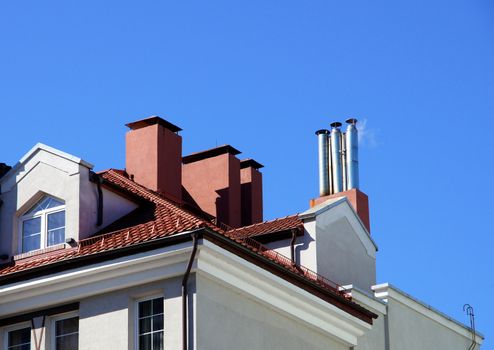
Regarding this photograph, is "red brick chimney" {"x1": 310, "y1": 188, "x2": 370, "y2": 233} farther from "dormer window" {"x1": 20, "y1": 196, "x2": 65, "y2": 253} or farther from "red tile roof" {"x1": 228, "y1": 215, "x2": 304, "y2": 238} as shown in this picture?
"dormer window" {"x1": 20, "y1": 196, "x2": 65, "y2": 253}

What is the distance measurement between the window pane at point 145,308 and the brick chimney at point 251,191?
44.6 ft

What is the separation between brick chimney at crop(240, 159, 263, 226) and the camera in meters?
41.8

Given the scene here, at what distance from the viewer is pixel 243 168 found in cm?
4281

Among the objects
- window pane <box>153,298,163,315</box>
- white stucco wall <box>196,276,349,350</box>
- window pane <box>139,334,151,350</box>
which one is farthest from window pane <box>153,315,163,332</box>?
white stucco wall <box>196,276,349,350</box>

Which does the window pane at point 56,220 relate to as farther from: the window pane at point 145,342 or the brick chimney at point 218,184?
the brick chimney at point 218,184

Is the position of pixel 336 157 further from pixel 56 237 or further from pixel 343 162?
pixel 56 237

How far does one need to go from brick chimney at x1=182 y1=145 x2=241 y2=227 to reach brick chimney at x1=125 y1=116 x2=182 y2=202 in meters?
2.77

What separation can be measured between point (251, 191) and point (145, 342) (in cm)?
1477

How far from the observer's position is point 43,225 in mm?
31203

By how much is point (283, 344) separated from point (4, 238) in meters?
6.74

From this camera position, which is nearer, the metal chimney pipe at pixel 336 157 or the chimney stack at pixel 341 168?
the chimney stack at pixel 341 168

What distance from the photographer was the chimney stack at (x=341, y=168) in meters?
41.5

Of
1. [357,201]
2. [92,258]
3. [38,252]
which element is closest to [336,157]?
[357,201]

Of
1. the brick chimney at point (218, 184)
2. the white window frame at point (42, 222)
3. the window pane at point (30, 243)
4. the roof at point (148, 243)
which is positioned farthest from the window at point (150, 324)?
the brick chimney at point (218, 184)
